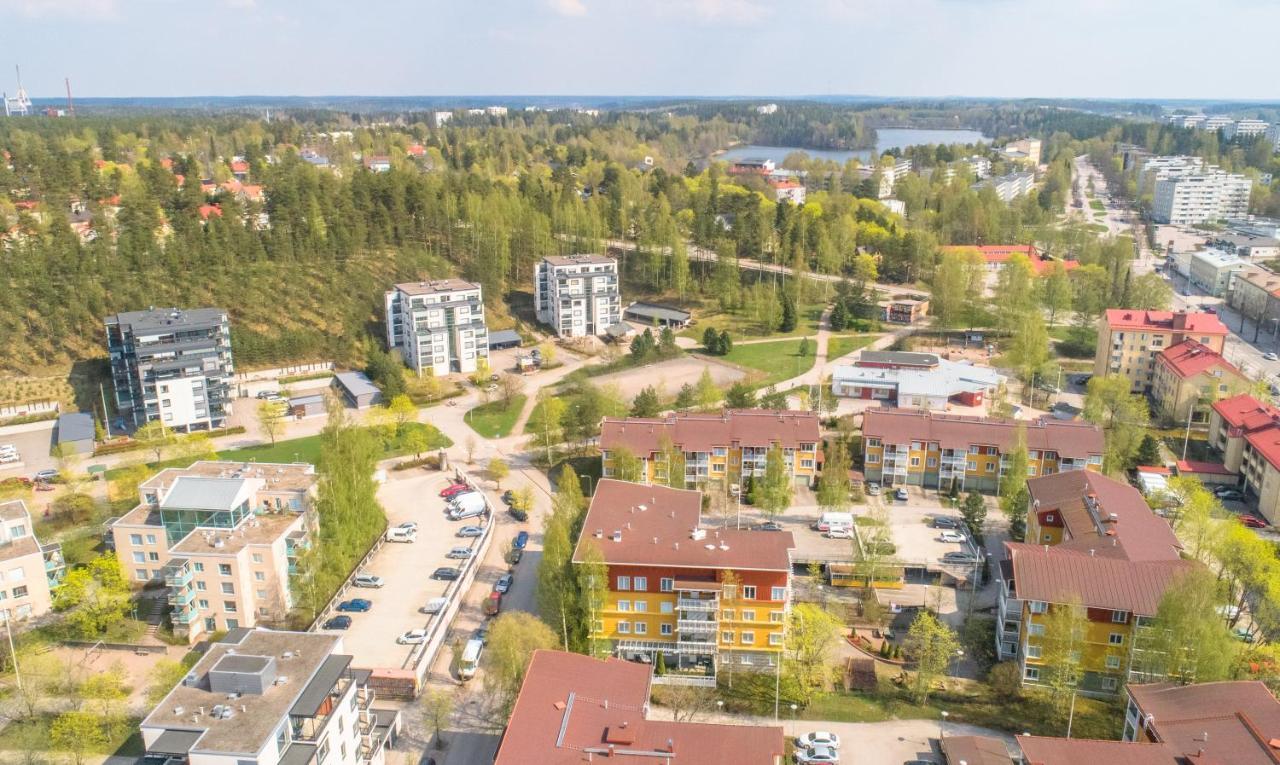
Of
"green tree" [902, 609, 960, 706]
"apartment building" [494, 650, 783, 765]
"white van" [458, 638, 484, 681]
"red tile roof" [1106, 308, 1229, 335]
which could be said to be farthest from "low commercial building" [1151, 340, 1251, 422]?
"white van" [458, 638, 484, 681]

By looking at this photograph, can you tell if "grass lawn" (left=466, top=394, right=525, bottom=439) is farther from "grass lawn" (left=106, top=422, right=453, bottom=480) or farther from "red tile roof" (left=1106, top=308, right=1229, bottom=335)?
"red tile roof" (left=1106, top=308, right=1229, bottom=335)

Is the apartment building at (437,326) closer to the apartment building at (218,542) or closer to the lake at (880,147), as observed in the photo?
the apartment building at (218,542)

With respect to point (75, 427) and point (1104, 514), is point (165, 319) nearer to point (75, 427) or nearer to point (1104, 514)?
point (75, 427)

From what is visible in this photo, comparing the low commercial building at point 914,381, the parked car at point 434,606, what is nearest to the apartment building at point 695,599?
the parked car at point 434,606

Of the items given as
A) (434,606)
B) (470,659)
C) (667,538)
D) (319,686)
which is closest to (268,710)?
(319,686)

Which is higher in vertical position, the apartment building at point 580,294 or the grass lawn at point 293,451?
the apartment building at point 580,294
